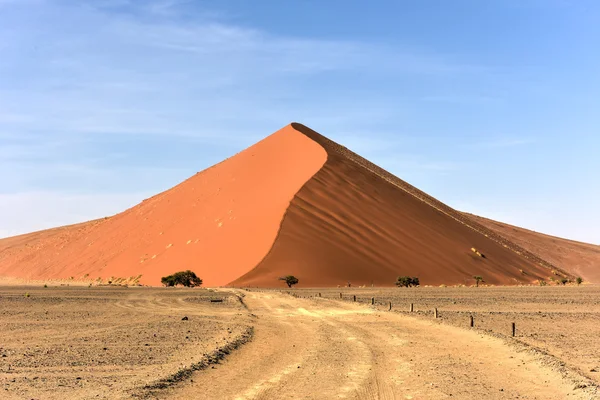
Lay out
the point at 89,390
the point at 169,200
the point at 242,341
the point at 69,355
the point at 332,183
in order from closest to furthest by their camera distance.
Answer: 1. the point at 89,390
2. the point at 69,355
3. the point at 242,341
4. the point at 332,183
5. the point at 169,200

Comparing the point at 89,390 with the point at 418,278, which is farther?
the point at 418,278

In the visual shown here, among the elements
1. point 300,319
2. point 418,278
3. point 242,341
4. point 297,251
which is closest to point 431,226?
point 418,278

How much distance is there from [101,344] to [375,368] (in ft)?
26.1

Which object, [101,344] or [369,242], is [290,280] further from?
[101,344]

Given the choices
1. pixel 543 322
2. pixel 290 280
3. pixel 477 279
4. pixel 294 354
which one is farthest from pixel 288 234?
pixel 294 354

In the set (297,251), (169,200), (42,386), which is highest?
(169,200)

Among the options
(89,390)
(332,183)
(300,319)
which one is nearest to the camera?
(89,390)

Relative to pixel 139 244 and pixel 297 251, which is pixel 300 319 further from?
pixel 139 244

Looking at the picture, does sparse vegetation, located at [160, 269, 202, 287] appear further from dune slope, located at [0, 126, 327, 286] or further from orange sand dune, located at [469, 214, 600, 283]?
orange sand dune, located at [469, 214, 600, 283]

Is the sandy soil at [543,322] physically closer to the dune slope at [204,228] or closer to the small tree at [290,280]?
the small tree at [290,280]

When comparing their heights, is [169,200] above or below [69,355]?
above

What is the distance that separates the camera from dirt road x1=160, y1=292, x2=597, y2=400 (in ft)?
40.0

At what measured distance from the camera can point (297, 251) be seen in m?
64.5

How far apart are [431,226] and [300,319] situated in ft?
190
